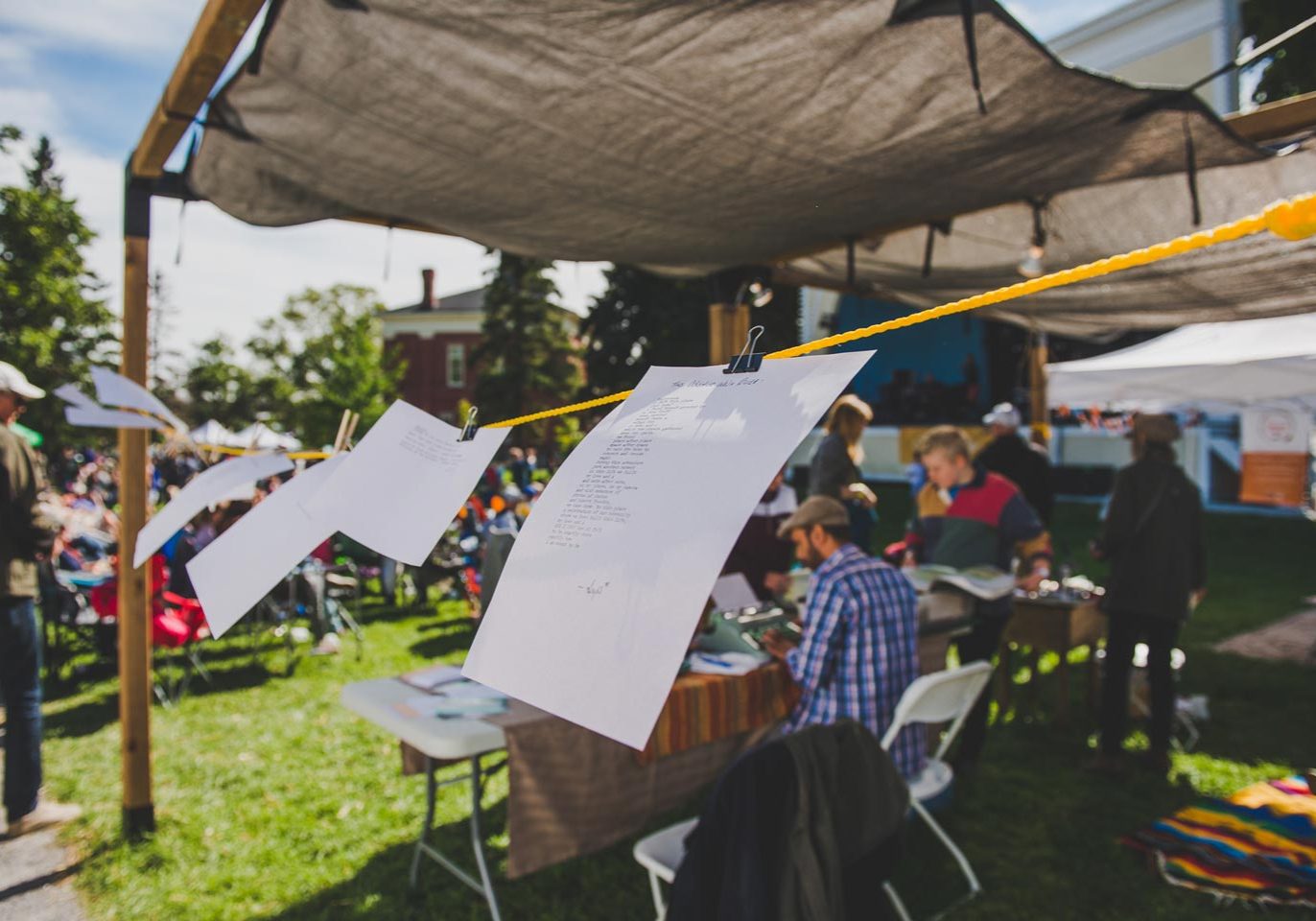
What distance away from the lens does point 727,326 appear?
16.6 ft

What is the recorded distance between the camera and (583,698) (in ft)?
2.31

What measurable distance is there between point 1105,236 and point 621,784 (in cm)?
364

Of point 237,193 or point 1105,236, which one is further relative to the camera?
point 1105,236

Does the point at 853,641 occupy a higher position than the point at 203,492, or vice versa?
the point at 203,492

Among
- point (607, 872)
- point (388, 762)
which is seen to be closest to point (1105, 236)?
point (607, 872)

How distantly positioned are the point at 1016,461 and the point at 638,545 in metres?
5.72

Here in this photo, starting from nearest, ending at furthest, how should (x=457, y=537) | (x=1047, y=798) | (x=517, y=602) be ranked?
(x=517, y=602), (x=1047, y=798), (x=457, y=537)

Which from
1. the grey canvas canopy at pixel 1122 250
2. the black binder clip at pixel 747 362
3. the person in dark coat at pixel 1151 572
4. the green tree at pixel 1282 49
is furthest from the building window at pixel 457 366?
the black binder clip at pixel 747 362

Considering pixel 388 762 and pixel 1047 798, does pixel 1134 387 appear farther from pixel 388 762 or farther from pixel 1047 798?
pixel 388 762

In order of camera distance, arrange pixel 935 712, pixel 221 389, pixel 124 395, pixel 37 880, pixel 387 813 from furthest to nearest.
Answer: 1. pixel 221 389
2. pixel 387 813
3. pixel 37 880
4. pixel 935 712
5. pixel 124 395

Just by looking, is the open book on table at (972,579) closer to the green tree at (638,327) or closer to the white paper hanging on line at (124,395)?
the white paper hanging on line at (124,395)

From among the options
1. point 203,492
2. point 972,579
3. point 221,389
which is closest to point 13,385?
point 203,492

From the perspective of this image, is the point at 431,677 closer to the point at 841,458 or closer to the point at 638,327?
the point at 841,458

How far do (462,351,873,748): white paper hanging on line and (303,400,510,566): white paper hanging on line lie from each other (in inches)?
8.9
